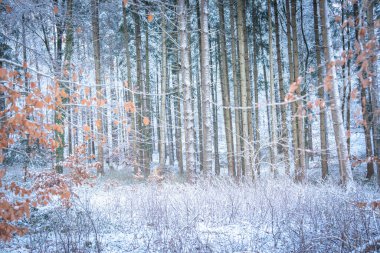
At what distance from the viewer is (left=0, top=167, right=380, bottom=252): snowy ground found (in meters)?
3.28

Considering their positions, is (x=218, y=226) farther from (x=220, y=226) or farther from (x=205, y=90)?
Result: (x=205, y=90)

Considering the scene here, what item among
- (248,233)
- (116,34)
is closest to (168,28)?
(116,34)

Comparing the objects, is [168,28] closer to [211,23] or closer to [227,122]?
[211,23]

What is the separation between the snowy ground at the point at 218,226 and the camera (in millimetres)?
3279

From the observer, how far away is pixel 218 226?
4180 mm

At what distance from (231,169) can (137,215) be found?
8229mm

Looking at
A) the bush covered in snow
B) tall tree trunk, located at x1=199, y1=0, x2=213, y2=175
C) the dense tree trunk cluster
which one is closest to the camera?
the dense tree trunk cluster

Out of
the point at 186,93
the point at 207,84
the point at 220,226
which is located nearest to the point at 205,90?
the point at 207,84

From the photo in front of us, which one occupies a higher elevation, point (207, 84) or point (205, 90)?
point (207, 84)

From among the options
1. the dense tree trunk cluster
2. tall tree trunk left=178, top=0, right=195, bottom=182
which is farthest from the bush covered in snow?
tall tree trunk left=178, top=0, right=195, bottom=182

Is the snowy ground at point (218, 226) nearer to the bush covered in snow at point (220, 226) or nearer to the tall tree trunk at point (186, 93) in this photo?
the bush covered in snow at point (220, 226)

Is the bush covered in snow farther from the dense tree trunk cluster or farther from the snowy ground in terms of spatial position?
the dense tree trunk cluster

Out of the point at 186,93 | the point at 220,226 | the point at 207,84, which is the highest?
the point at 207,84

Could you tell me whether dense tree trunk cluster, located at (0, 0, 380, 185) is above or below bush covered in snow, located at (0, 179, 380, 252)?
above
